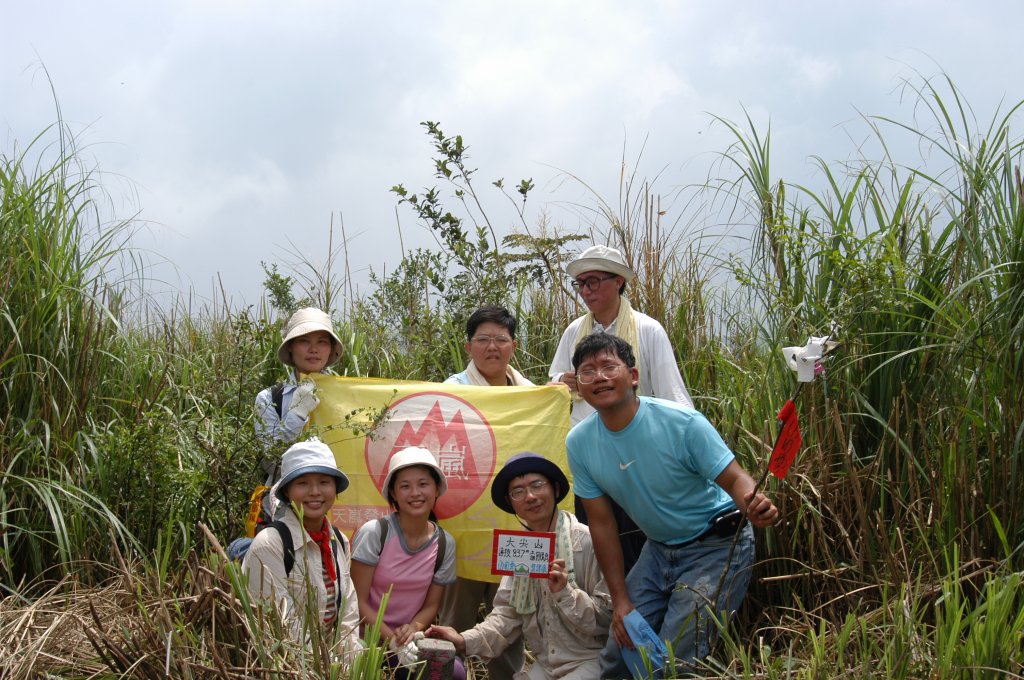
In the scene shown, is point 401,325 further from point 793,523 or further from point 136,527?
point 793,523

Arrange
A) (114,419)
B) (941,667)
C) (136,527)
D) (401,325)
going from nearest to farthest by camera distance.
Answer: (941,667)
(136,527)
(114,419)
(401,325)

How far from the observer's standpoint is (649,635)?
3.81 meters

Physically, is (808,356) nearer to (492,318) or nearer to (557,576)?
(557,576)

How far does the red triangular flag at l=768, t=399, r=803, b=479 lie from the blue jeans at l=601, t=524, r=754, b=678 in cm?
63

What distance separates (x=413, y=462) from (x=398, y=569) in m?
0.46

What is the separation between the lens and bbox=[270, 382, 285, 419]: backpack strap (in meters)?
4.89

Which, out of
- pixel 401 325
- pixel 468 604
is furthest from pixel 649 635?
pixel 401 325

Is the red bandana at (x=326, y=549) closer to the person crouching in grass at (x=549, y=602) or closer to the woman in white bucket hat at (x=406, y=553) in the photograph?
the woman in white bucket hat at (x=406, y=553)

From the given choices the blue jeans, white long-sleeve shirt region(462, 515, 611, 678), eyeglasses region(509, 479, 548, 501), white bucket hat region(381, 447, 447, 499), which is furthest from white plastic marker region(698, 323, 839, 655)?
white bucket hat region(381, 447, 447, 499)

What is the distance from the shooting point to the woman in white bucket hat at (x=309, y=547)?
3.86 metres

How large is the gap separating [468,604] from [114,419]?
1954 millimetres

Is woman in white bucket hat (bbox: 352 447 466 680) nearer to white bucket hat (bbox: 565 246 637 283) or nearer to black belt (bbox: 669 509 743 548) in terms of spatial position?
black belt (bbox: 669 509 743 548)

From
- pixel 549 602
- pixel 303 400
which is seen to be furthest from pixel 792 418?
pixel 303 400

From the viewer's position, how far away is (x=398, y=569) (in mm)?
4375
